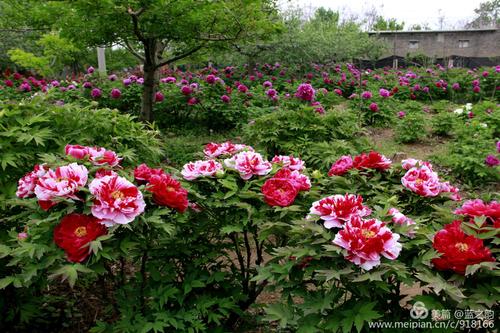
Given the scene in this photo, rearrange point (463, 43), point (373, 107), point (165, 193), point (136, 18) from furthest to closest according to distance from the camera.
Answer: point (463, 43) < point (373, 107) < point (136, 18) < point (165, 193)

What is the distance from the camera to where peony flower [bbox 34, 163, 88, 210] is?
1640 millimetres

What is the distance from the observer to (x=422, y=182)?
201 centimetres

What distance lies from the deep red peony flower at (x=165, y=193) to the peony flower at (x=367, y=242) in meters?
0.66

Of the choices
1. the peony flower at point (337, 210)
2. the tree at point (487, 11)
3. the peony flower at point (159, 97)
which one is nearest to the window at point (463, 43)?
the tree at point (487, 11)

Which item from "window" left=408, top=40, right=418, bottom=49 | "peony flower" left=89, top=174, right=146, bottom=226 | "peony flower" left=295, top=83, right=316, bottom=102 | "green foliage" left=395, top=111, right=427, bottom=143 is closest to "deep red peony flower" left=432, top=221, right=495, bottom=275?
"peony flower" left=89, top=174, right=146, bottom=226

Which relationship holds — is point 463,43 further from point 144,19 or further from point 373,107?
point 144,19

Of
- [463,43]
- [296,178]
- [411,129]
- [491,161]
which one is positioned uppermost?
[463,43]

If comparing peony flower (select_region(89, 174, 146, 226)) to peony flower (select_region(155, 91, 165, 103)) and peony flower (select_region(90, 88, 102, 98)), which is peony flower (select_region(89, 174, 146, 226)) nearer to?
peony flower (select_region(155, 91, 165, 103))

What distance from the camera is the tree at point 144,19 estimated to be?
15.4 ft

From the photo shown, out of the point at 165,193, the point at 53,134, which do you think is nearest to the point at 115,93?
the point at 53,134

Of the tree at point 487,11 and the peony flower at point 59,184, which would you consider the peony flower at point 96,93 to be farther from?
the tree at point 487,11

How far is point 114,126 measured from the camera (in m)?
2.69

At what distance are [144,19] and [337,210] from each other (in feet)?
13.2

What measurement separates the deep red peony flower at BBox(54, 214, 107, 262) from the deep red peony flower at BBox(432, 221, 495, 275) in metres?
1.22
